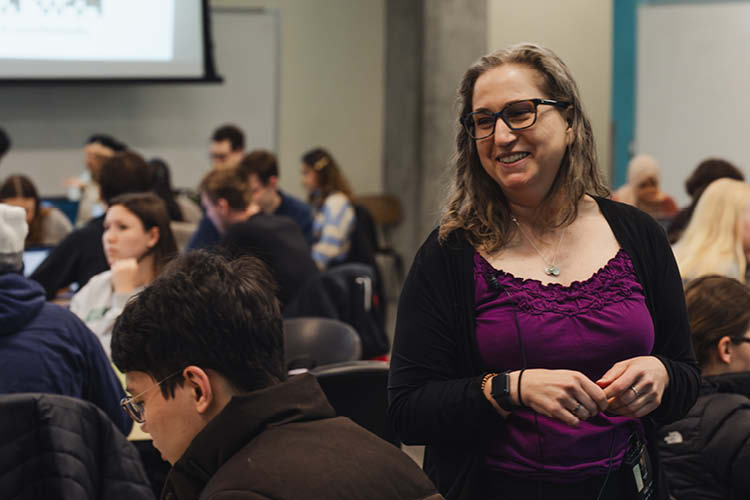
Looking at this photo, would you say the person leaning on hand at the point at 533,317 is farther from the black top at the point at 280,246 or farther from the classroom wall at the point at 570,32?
the classroom wall at the point at 570,32

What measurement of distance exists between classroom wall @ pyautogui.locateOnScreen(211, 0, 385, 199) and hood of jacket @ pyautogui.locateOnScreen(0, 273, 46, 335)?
7.00m

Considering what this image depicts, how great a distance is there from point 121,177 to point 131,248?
3.43 ft

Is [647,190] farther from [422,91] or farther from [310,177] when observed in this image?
[422,91]

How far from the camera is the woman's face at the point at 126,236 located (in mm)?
3537

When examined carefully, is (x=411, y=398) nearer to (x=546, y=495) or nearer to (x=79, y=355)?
(x=546, y=495)

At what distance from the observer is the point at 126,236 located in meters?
3.56

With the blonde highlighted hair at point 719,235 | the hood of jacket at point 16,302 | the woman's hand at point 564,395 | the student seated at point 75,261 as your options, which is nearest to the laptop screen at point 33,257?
the student seated at point 75,261

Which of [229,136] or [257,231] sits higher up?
[229,136]

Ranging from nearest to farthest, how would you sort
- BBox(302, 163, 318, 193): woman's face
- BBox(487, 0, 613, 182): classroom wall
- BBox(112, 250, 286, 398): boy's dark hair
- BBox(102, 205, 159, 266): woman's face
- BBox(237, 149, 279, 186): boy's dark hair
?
1. BBox(112, 250, 286, 398): boy's dark hair
2. BBox(102, 205, 159, 266): woman's face
3. BBox(237, 149, 279, 186): boy's dark hair
4. BBox(302, 163, 318, 193): woman's face
5. BBox(487, 0, 613, 182): classroom wall

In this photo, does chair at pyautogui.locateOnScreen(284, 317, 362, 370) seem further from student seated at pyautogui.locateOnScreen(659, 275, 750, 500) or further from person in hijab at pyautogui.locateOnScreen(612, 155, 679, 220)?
person in hijab at pyautogui.locateOnScreen(612, 155, 679, 220)

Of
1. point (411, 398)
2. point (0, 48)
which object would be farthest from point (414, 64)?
point (411, 398)

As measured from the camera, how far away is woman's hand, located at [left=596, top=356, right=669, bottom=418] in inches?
61.4

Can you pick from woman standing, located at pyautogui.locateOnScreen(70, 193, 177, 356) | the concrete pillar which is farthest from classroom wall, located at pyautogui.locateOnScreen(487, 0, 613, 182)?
woman standing, located at pyautogui.locateOnScreen(70, 193, 177, 356)

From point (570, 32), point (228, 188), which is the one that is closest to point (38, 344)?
point (228, 188)
